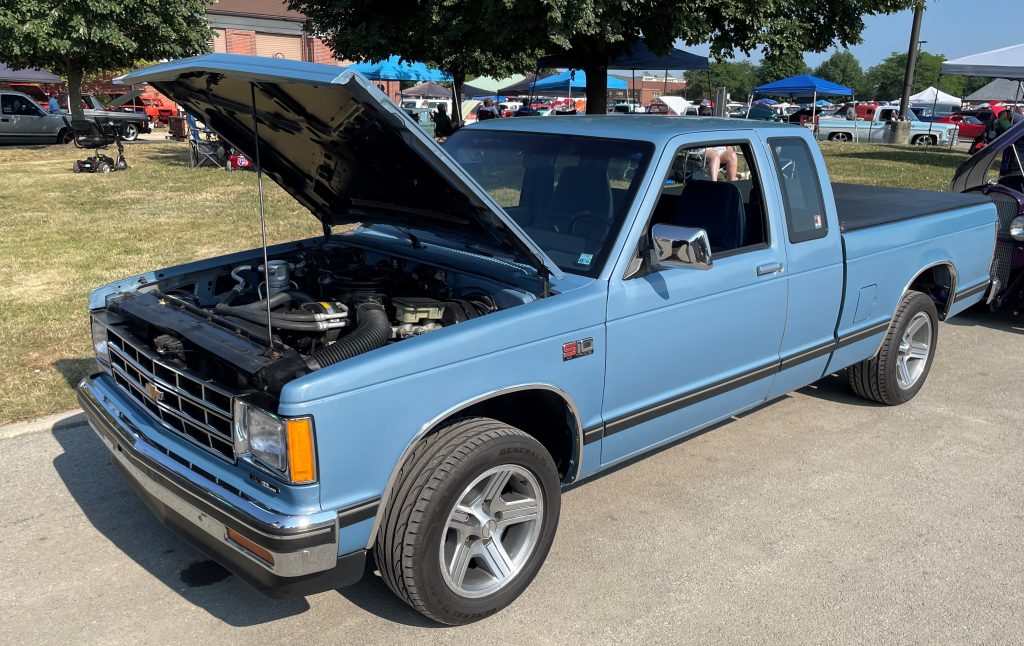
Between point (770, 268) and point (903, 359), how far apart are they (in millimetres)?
1896

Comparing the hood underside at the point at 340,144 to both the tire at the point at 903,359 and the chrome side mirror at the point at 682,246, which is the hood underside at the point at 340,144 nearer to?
the chrome side mirror at the point at 682,246

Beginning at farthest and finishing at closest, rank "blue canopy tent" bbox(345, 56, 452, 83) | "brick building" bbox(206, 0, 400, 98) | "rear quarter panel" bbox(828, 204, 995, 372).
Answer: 1. "brick building" bbox(206, 0, 400, 98)
2. "blue canopy tent" bbox(345, 56, 452, 83)
3. "rear quarter panel" bbox(828, 204, 995, 372)

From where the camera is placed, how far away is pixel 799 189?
14.9ft

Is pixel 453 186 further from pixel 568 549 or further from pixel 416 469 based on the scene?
pixel 568 549

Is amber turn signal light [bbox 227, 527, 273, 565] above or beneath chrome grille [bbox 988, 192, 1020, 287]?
beneath

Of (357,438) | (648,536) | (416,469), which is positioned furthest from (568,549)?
(357,438)

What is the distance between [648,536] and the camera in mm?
3955

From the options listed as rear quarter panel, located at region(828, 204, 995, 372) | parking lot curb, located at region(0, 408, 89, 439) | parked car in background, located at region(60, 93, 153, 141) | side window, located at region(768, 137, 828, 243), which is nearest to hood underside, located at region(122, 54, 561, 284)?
side window, located at region(768, 137, 828, 243)

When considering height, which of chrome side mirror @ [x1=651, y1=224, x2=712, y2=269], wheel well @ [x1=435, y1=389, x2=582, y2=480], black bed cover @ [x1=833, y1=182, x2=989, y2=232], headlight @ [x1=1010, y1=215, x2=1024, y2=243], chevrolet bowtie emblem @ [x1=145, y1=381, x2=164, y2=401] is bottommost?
wheel well @ [x1=435, y1=389, x2=582, y2=480]

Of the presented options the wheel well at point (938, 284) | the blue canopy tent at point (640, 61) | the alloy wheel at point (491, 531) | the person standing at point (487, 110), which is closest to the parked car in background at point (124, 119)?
the person standing at point (487, 110)

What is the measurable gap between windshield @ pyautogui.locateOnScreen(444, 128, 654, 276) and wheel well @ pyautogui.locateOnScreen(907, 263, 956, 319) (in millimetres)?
2765

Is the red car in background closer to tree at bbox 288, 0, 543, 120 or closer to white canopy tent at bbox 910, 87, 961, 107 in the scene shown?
white canopy tent at bbox 910, 87, 961, 107

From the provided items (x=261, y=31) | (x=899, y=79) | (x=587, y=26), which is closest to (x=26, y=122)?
(x=587, y=26)

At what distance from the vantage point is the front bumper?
2.74 metres
